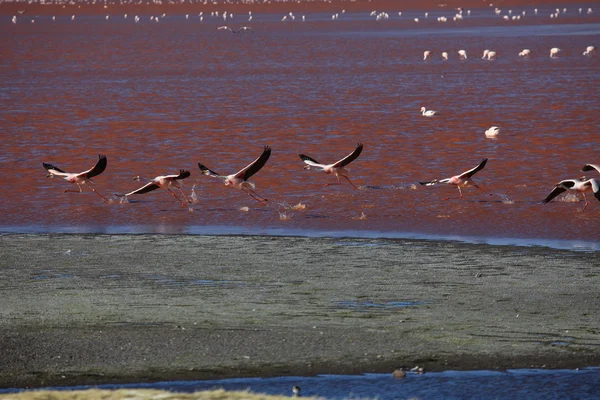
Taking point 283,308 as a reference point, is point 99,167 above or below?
below

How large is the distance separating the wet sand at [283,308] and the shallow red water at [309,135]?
1.92 metres

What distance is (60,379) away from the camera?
28.9 feet

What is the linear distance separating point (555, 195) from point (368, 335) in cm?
689

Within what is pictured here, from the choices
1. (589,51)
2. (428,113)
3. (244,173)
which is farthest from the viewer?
(589,51)

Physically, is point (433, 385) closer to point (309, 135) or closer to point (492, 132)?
point (492, 132)

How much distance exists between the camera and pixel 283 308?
10781 mm

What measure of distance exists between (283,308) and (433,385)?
7.94 feet

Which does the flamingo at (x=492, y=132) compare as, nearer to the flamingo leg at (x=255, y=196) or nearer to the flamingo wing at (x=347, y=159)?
the flamingo wing at (x=347, y=159)

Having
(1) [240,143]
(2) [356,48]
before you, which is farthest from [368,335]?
(2) [356,48]

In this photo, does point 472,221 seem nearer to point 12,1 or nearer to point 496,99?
point 496,99

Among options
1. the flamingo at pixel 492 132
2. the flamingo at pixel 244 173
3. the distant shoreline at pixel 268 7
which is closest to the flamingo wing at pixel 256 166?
the flamingo at pixel 244 173

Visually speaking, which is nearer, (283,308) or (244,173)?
(283,308)

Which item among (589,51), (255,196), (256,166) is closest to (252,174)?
(256,166)

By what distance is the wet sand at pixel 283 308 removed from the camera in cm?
918
